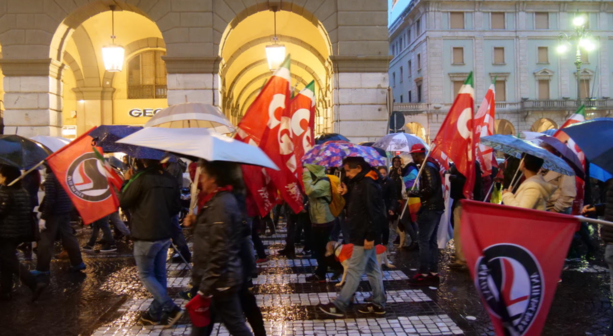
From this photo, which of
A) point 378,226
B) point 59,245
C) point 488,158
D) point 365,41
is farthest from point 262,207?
point 365,41

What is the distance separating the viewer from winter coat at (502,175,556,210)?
5469 millimetres

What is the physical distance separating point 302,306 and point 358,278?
0.86 meters

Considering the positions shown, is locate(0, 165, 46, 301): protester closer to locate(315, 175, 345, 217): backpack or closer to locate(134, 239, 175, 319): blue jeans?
locate(134, 239, 175, 319): blue jeans

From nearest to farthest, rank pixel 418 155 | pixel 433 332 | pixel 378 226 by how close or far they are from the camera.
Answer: pixel 433 332, pixel 378 226, pixel 418 155

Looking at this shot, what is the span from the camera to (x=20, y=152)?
662cm

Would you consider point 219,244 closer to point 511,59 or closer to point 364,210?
point 364,210

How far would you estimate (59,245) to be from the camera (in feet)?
36.6

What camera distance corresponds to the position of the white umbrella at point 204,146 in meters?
3.95

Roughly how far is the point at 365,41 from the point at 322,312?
33.5 ft

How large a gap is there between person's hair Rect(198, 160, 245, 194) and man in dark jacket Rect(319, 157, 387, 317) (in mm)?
2063

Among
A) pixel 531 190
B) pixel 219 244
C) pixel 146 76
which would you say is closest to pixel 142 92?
pixel 146 76

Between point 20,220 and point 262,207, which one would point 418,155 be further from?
point 20,220

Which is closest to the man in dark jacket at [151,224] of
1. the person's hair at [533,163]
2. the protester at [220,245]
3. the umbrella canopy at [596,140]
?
the protester at [220,245]

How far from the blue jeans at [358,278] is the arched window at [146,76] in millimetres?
15048
